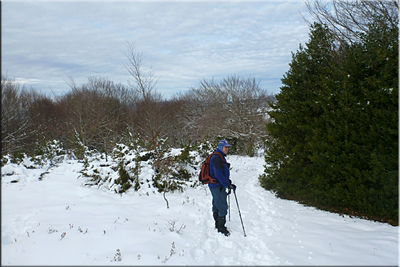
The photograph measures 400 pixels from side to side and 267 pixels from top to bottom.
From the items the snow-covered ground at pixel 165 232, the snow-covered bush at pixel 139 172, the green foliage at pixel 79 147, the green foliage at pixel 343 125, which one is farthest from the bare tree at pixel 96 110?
the green foliage at pixel 343 125

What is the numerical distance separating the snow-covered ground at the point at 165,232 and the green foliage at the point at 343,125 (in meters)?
0.62

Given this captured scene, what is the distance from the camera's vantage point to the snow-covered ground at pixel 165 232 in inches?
154

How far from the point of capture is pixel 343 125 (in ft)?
21.0

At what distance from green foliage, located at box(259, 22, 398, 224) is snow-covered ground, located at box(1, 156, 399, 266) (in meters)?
0.62

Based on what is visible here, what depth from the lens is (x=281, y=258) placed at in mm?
4164

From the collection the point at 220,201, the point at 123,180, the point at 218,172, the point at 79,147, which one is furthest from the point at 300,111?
the point at 79,147

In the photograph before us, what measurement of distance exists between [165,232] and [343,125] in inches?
200

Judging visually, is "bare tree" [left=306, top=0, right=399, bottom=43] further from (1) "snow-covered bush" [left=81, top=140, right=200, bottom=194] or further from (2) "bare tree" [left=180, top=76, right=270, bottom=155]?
(2) "bare tree" [left=180, top=76, right=270, bottom=155]

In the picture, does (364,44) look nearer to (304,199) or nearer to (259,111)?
(304,199)

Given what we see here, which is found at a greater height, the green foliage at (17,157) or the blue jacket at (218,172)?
the blue jacket at (218,172)

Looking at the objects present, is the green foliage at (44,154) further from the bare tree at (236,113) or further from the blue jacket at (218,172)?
the bare tree at (236,113)

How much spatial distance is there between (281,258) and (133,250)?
8.02 feet

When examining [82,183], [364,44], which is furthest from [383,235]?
[82,183]

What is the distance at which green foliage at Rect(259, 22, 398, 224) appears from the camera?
5.81 metres
